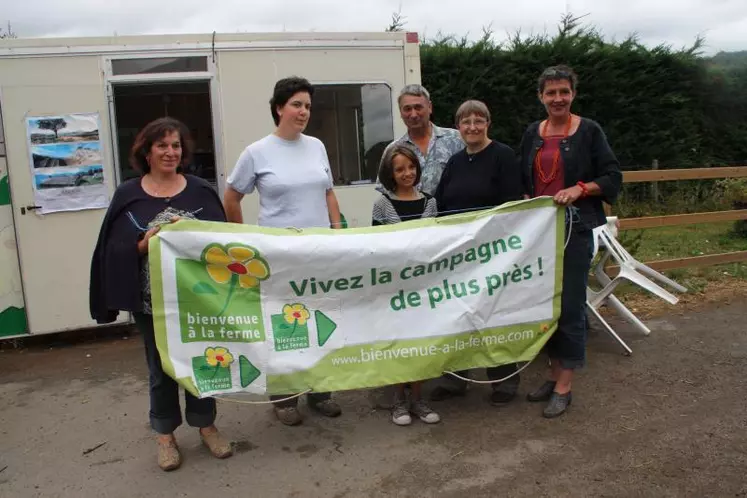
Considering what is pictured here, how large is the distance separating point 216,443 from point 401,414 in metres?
1.08

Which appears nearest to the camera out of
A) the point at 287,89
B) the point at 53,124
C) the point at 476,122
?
the point at 287,89

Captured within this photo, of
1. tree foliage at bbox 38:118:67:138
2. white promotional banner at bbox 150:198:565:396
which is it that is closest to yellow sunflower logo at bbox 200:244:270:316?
white promotional banner at bbox 150:198:565:396

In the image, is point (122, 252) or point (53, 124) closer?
point (122, 252)

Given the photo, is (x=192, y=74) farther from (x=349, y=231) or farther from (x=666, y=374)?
(x=666, y=374)

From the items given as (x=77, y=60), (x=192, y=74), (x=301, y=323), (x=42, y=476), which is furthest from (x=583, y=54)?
(x=42, y=476)

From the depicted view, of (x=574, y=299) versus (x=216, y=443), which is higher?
(x=574, y=299)

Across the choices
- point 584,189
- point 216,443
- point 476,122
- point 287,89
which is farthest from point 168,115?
point 584,189

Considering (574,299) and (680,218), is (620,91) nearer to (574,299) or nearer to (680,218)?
(680,218)

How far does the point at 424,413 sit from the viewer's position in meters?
3.70

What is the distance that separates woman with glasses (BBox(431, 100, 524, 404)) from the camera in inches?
143

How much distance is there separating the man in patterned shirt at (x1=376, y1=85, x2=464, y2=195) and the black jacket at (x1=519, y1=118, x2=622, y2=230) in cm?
68

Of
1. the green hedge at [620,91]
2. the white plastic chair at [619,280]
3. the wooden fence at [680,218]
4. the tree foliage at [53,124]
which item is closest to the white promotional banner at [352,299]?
the white plastic chair at [619,280]

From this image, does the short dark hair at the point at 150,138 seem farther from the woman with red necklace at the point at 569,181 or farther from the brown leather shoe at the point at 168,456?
the woman with red necklace at the point at 569,181

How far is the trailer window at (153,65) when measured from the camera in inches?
210
